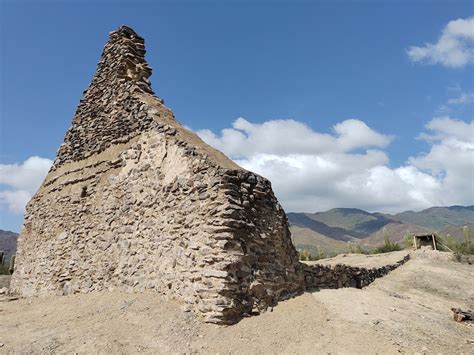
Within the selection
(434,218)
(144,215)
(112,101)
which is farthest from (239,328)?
(434,218)

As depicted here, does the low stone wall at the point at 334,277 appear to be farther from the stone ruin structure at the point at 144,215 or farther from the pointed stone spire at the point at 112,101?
the pointed stone spire at the point at 112,101

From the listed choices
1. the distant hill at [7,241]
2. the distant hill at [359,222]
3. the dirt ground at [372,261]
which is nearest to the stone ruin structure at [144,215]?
the dirt ground at [372,261]

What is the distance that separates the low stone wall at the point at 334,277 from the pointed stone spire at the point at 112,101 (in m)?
5.45

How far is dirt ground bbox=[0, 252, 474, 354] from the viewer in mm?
5879

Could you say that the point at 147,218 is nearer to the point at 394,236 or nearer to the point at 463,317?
the point at 463,317

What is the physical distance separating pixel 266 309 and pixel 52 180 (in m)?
8.67

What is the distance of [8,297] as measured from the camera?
11.7m

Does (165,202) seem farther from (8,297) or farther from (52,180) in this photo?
(8,297)

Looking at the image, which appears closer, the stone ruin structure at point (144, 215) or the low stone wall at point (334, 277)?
the stone ruin structure at point (144, 215)

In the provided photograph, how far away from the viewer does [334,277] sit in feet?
33.0

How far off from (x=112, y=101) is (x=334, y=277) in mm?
7759

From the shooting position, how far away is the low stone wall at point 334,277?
8867 mm

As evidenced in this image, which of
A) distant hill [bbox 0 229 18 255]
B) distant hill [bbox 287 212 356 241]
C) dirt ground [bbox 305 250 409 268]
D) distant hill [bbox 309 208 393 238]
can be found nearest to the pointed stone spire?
dirt ground [bbox 305 250 409 268]

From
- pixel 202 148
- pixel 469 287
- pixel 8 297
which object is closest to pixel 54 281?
pixel 8 297
